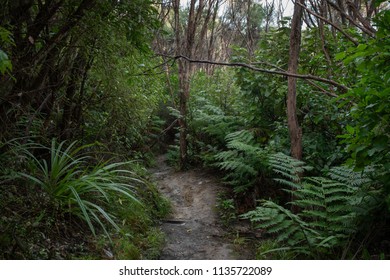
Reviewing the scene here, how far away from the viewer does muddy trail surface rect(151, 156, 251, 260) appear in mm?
3459

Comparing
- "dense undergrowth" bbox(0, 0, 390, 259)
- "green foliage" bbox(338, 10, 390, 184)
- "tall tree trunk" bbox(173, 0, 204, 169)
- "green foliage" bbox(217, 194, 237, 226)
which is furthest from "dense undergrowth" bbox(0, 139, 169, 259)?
"tall tree trunk" bbox(173, 0, 204, 169)

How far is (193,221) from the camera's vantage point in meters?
4.38

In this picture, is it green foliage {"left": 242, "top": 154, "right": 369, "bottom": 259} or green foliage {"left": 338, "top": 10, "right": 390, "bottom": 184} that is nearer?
green foliage {"left": 338, "top": 10, "right": 390, "bottom": 184}

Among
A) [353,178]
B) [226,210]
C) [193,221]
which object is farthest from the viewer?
[226,210]

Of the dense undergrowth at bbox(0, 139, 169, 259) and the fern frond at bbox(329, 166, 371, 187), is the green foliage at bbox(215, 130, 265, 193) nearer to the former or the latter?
the fern frond at bbox(329, 166, 371, 187)

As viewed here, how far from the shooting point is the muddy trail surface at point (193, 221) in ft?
11.3

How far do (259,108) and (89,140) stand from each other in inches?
114

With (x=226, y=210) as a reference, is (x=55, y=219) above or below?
above

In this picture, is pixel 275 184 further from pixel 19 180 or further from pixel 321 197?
pixel 19 180

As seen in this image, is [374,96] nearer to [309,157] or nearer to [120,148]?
[309,157]

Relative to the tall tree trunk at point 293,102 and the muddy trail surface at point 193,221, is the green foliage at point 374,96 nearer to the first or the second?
the tall tree trunk at point 293,102

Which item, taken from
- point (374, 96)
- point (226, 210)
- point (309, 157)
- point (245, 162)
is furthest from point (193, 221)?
point (374, 96)

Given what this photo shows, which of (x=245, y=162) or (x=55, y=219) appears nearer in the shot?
(x=55, y=219)

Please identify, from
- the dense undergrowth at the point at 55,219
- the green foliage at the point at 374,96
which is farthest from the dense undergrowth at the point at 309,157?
the dense undergrowth at the point at 55,219
